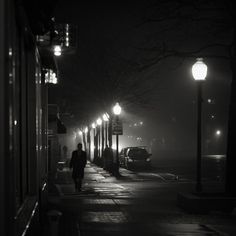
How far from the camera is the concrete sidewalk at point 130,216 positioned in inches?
565

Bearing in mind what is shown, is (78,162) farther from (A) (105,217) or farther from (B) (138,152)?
(B) (138,152)

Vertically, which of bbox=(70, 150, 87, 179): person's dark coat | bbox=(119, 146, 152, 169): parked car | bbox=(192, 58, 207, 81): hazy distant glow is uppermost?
bbox=(192, 58, 207, 81): hazy distant glow

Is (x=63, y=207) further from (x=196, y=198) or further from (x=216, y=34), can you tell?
(x=216, y=34)

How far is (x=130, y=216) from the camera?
57.1 feet

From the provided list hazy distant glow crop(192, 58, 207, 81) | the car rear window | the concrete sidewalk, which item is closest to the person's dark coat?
the concrete sidewalk

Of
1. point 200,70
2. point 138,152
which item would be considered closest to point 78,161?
point 200,70

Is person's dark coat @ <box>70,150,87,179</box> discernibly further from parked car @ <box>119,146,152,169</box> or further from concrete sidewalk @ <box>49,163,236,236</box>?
parked car @ <box>119,146,152,169</box>

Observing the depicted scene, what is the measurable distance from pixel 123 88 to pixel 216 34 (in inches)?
1458

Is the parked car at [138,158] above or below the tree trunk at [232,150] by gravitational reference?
below

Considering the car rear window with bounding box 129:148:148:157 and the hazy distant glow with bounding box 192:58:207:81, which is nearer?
the hazy distant glow with bounding box 192:58:207:81

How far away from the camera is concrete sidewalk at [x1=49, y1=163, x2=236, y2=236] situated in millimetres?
14352

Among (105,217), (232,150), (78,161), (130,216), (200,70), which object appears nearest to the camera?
(105,217)

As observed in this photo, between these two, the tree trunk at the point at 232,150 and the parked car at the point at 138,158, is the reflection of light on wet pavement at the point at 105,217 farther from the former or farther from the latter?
the parked car at the point at 138,158

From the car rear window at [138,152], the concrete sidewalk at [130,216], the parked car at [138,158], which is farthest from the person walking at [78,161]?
the car rear window at [138,152]
